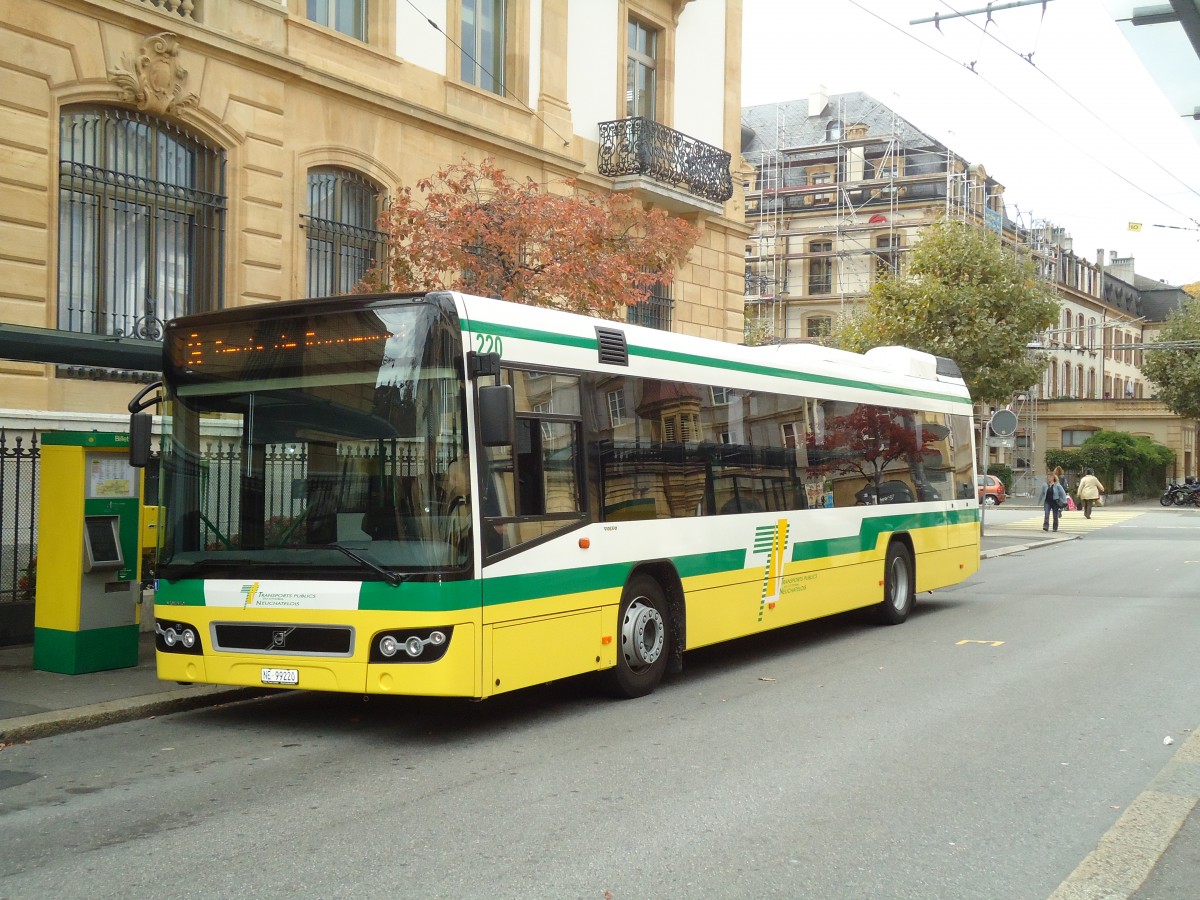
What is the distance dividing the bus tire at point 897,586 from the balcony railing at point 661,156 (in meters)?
9.67

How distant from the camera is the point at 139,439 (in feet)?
28.1

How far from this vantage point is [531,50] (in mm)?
20297

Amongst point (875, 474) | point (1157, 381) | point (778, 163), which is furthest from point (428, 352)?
point (1157, 381)

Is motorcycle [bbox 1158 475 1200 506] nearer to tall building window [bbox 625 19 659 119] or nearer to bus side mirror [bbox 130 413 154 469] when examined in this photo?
tall building window [bbox 625 19 659 119]

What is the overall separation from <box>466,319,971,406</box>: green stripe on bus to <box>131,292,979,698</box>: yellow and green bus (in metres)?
0.02

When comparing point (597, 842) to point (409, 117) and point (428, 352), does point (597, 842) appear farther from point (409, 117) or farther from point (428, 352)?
point (409, 117)

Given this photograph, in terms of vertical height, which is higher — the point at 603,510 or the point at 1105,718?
the point at 603,510

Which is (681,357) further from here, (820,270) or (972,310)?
(820,270)

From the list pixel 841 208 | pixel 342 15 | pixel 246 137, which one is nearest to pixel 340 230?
pixel 246 137

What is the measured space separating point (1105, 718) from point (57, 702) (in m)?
7.15

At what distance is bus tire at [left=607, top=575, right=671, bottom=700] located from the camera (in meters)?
9.23

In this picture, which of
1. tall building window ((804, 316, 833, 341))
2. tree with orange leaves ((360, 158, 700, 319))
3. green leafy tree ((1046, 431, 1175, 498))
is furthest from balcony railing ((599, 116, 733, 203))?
green leafy tree ((1046, 431, 1175, 498))

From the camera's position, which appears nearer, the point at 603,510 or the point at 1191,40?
the point at 1191,40

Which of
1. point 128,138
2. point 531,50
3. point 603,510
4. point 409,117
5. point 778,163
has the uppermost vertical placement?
point 778,163
